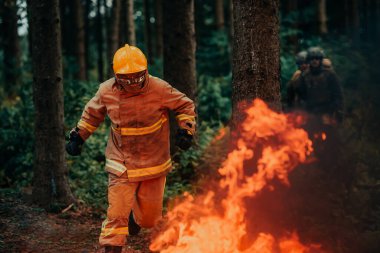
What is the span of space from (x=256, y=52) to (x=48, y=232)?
3941 millimetres

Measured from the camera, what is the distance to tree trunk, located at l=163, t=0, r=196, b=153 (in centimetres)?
989

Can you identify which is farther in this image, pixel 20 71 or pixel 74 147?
pixel 20 71

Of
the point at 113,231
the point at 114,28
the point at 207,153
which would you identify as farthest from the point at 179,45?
the point at 114,28

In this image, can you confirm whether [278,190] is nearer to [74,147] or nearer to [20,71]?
[74,147]

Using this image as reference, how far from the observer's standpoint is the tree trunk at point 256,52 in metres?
5.70

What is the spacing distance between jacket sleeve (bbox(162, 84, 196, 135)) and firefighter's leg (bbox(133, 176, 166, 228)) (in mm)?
724

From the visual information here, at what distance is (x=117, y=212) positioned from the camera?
216 inches

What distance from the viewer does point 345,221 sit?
21.9 feet

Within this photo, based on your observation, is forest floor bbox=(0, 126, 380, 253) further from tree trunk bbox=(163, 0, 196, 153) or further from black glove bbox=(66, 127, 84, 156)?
tree trunk bbox=(163, 0, 196, 153)

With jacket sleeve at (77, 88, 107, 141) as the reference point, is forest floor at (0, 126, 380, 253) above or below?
below

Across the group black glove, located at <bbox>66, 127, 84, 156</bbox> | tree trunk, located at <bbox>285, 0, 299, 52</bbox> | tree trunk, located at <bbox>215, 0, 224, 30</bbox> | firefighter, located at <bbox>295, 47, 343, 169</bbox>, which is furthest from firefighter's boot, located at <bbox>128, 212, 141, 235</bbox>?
tree trunk, located at <bbox>215, 0, 224, 30</bbox>

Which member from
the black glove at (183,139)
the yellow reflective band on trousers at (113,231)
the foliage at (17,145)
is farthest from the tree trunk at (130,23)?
the yellow reflective band on trousers at (113,231)

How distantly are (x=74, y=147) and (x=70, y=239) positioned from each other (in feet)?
6.57

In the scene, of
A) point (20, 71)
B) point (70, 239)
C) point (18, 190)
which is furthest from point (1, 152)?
point (20, 71)
